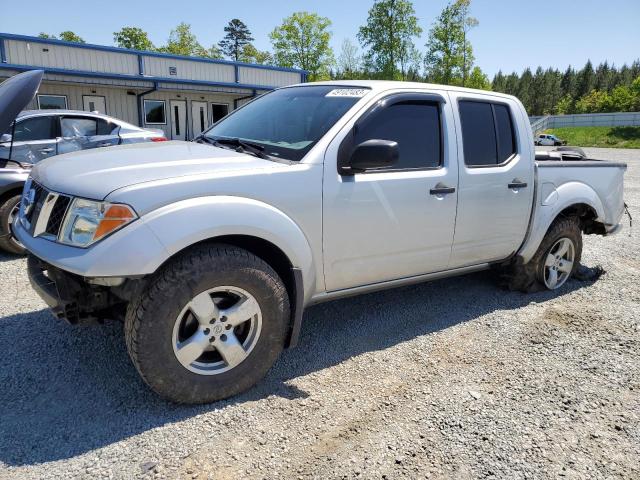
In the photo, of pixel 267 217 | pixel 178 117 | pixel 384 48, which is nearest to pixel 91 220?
pixel 267 217

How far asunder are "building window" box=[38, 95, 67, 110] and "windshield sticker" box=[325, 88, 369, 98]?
18.5m

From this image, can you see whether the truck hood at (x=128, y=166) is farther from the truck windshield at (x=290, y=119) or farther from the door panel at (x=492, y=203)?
the door panel at (x=492, y=203)

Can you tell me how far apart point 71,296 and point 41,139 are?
18.6 ft

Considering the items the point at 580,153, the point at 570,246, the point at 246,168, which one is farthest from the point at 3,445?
the point at 580,153

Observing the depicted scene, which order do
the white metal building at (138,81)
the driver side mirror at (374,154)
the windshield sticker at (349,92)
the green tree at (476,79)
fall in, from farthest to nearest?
the green tree at (476,79)
the white metal building at (138,81)
the windshield sticker at (349,92)
the driver side mirror at (374,154)

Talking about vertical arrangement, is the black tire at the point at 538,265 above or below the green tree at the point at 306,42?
below

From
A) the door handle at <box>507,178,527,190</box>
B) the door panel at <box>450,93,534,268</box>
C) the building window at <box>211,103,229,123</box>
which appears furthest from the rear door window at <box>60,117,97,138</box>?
the building window at <box>211,103,229,123</box>

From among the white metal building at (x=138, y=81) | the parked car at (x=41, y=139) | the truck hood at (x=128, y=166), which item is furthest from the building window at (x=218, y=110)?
the truck hood at (x=128, y=166)

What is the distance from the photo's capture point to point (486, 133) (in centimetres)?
402

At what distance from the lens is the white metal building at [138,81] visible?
59.4 feet

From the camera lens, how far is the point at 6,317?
12.7ft

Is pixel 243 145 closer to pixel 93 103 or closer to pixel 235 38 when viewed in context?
pixel 93 103

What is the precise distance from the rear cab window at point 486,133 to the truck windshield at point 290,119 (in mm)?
984

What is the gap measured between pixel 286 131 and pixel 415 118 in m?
0.96
